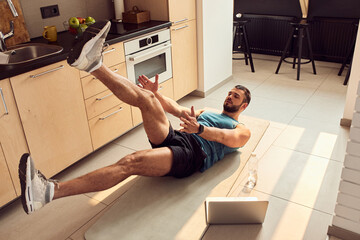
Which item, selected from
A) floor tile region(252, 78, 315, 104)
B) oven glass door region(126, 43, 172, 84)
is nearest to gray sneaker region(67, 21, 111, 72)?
oven glass door region(126, 43, 172, 84)

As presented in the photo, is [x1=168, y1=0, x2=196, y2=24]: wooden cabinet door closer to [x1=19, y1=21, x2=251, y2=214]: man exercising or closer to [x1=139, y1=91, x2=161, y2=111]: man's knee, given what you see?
[x1=19, y1=21, x2=251, y2=214]: man exercising

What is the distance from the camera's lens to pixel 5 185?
89.7 inches

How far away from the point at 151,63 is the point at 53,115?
3.79ft

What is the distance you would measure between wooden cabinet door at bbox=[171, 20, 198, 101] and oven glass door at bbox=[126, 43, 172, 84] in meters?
0.13

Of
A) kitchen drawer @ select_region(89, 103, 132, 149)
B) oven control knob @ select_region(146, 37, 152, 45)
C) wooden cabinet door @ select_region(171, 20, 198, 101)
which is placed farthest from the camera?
wooden cabinet door @ select_region(171, 20, 198, 101)

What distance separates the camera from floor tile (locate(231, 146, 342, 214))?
2359 millimetres

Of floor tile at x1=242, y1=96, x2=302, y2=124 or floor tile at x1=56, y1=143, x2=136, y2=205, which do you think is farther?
floor tile at x1=242, y1=96, x2=302, y2=124

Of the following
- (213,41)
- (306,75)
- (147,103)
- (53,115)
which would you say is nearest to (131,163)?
(147,103)

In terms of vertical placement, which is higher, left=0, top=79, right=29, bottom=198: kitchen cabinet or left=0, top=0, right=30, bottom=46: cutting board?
left=0, top=0, right=30, bottom=46: cutting board

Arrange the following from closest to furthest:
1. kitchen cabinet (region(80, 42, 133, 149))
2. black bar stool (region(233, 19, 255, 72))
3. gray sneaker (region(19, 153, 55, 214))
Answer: gray sneaker (region(19, 153, 55, 214)), kitchen cabinet (region(80, 42, 133, 149)), black bar stool (region(233, 19, 255, 72))

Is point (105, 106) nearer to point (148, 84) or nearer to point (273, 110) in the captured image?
point (148, 84)

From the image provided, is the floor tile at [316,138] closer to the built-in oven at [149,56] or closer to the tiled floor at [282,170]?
the tiled floor at [282,170]

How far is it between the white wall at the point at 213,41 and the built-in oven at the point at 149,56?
0.55 meters

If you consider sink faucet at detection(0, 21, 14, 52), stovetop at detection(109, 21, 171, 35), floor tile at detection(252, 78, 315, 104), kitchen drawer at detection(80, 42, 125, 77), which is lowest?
floor tile at detection(252, 78, 315, 104)
